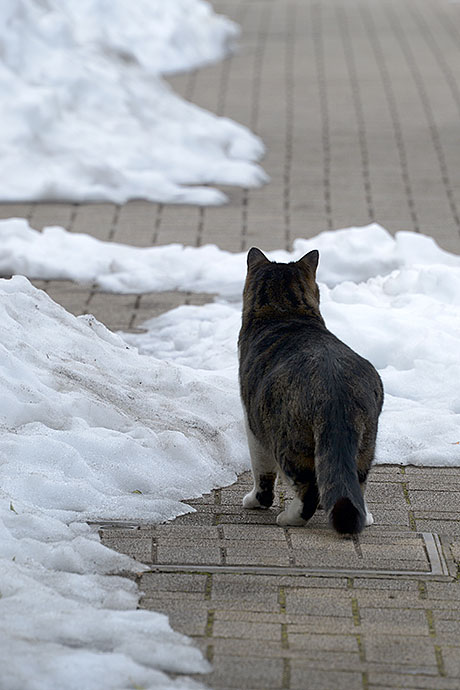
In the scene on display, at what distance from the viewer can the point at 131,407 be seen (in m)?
5.46

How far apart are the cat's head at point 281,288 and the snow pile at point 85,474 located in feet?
2.22

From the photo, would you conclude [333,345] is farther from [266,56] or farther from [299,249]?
[266,56]

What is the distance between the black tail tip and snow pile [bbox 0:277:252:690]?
0.72 metres

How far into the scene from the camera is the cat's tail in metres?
4.11

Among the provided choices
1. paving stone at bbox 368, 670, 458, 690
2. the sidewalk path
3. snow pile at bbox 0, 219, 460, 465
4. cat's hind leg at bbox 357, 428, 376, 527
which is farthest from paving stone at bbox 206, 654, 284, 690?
snow pile at bbox 0, 219, 460, 465

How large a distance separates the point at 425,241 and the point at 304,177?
2644 mm

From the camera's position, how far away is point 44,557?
393 cm

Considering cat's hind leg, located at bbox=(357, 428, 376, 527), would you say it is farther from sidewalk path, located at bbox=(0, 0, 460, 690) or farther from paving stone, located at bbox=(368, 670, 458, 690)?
paving stone, located at bbox=(368, 670, 458, 690)

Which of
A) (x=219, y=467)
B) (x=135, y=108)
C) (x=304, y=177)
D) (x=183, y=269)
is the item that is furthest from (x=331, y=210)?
(x=219, y=467)

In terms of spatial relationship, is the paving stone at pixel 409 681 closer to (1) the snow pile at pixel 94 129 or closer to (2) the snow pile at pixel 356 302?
(2) the snow pile at pixel 356 302

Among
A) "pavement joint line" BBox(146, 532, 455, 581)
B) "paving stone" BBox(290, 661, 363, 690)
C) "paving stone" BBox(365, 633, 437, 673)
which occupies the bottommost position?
"pavement joint line" BBox(146, 532, 455, 581)

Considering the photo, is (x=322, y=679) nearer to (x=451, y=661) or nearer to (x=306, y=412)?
(x=451, y=661)

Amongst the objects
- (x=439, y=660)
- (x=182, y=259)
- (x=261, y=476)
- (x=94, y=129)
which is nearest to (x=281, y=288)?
(x=261, y=476)

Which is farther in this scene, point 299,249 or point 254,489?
point 299,249
